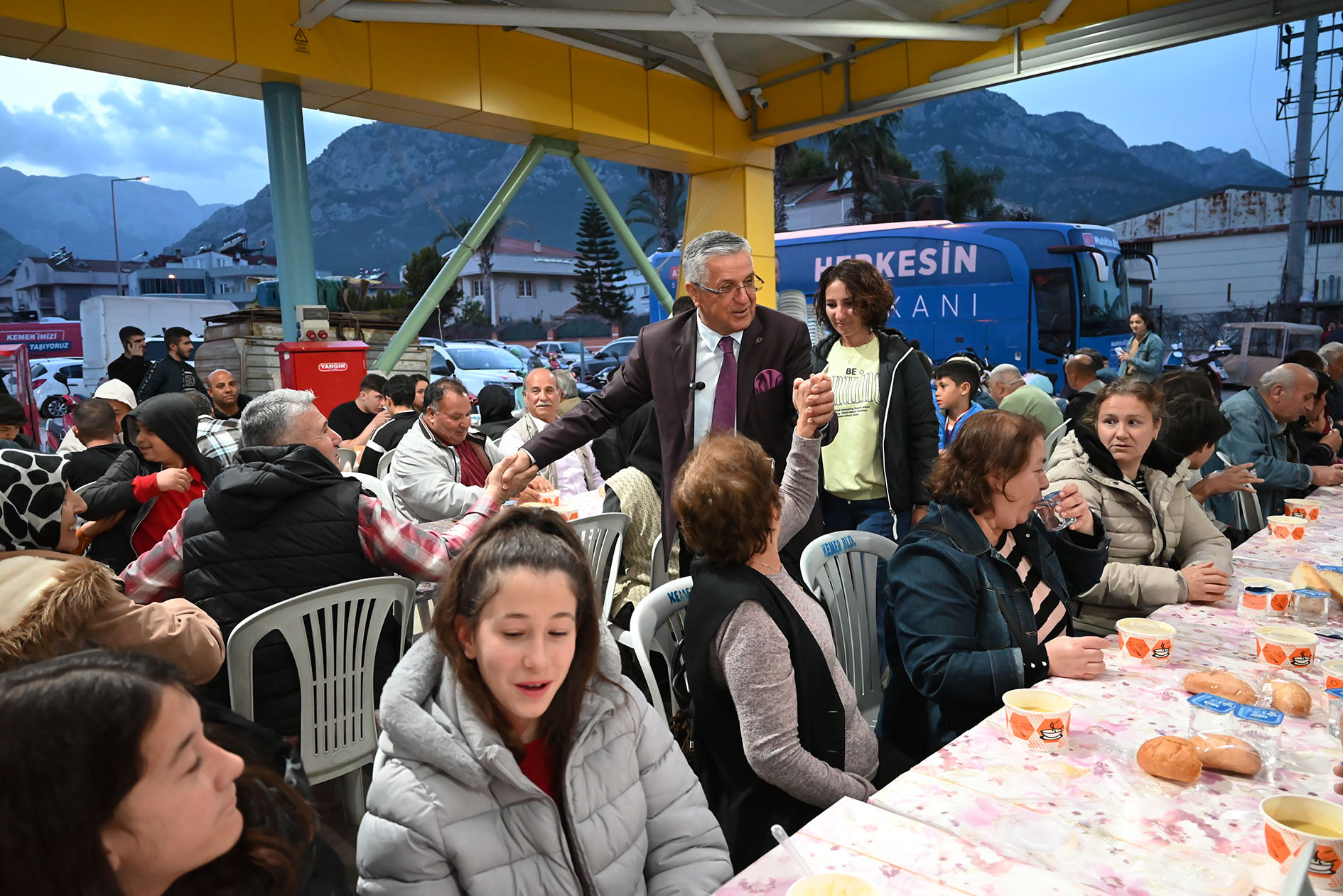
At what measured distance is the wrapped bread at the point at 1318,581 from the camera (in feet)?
7.47

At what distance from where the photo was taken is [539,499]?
4316 mm

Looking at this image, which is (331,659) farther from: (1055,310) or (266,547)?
(1055,310)

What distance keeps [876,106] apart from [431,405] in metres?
6.16

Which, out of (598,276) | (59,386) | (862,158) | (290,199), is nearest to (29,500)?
(290,199)

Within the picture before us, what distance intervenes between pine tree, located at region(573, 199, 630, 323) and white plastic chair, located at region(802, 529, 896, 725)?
37.3 feet

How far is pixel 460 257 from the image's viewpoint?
26.1 ft

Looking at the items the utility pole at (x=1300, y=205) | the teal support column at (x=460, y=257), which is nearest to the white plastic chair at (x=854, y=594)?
the teal support column at (x=460, y=257)

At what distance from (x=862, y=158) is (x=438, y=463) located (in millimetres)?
21997

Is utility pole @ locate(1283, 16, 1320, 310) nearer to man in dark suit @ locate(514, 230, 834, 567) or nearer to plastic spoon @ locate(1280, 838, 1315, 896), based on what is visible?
man in dark suit @ locate(514, 230, 834, 567)

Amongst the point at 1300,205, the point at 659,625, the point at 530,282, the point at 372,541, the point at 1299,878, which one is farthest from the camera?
the point at 530,282

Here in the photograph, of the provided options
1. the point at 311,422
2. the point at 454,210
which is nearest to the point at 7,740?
the point at 311,422

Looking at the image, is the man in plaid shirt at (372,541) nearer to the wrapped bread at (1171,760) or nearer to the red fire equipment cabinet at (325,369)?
the wrapped bread at (1171,760)

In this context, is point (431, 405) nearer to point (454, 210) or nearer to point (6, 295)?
point (6, 295)

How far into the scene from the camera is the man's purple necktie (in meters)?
2.75
